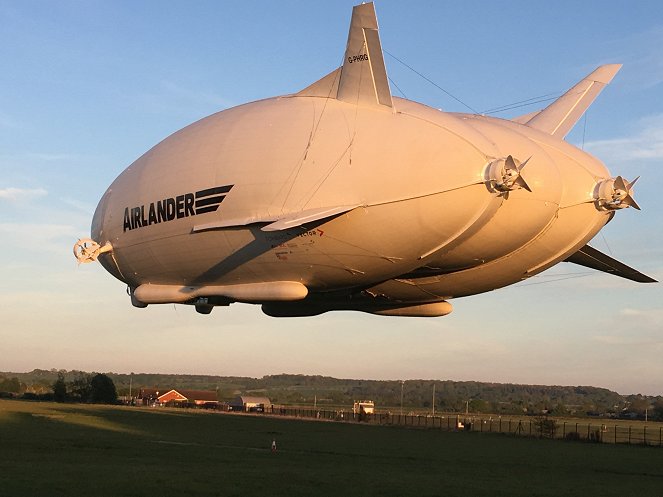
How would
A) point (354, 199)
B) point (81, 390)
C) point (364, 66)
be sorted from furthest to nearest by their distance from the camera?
point (81, 390)
point (364, 66)
point (354, 199)

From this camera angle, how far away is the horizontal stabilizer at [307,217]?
77.9 feet

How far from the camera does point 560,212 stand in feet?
88.3

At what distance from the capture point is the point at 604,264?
33.0m

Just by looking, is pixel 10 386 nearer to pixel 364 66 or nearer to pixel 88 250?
pixel 88 250

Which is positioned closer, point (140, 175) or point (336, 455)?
point (140, 175)

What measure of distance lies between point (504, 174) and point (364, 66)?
16.5 feet

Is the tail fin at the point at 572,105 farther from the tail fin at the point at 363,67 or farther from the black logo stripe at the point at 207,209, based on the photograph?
the black logo stripe at the point at 207,209

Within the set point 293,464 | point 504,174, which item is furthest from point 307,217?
point 293,464

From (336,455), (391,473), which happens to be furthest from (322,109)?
(336,455)

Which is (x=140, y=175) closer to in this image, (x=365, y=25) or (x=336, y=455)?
(x=365, y=25)

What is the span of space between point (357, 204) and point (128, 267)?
11.6m

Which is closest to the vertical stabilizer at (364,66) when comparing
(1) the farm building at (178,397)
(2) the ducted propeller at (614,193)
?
(2) the ducted propeller at (614,193)

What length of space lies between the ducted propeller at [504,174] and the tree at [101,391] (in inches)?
4633

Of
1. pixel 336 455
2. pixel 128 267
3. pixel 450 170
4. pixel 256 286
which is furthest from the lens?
pixel 336 455
